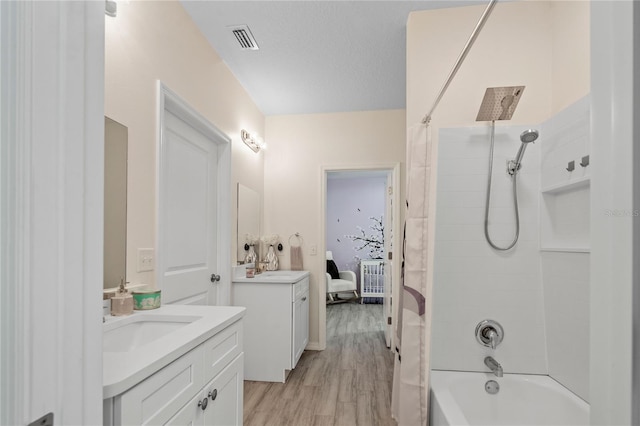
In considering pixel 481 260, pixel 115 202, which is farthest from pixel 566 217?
pixel 115 202

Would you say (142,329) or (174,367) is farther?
(142,329)

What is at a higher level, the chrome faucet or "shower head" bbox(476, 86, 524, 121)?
"shower head" bbox(476, 86, 524, 121)

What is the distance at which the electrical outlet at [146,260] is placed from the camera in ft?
5.57

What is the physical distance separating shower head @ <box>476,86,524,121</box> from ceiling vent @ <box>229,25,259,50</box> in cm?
159

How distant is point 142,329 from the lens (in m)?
1.46

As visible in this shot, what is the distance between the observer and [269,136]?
3.83 meters

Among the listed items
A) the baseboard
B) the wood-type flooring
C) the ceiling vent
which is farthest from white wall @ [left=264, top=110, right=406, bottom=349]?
the ceiling vent

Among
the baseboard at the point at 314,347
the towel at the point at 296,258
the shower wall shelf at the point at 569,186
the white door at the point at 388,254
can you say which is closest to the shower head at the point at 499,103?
the shower wall shelf at the point at 569,186

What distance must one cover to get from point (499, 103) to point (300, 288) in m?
2.21

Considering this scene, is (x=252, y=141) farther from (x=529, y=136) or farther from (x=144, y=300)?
(x=529, y=136)

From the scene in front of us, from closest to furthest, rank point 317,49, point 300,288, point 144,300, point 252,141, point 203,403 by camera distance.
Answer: point 203,403, point 144,300, point 317,49, point 300,288, point 252,141

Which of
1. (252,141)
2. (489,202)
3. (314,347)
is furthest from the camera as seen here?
(314,347)

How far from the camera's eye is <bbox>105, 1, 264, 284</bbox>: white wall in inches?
60.8

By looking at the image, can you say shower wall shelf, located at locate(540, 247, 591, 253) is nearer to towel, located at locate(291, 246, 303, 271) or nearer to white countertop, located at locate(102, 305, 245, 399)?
white countertop, located at locate(102, 305, 245, 399)
